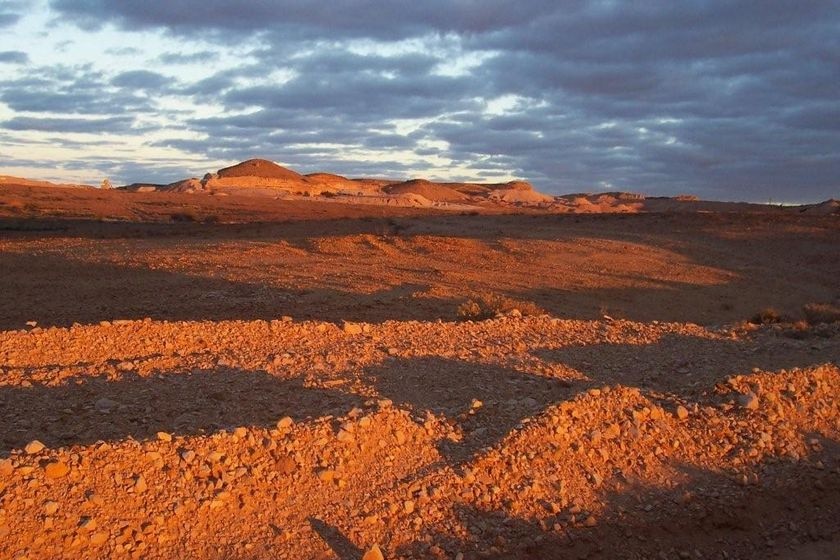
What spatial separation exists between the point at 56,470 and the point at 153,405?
175 centimetres

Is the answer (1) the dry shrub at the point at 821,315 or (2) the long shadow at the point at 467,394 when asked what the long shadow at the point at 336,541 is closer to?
(2) the long shadow at the point at 467,394

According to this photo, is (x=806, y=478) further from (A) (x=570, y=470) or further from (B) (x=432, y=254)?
(B) (x=432, y=254)

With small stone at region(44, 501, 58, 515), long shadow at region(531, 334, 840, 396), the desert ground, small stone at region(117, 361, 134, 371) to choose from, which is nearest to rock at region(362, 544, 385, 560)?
the desert ground

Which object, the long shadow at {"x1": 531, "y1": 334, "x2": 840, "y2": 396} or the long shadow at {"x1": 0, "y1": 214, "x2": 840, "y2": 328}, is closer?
the long shadow at {"x1": 531, "y1": 334, "x2": 840, "y2": 396}

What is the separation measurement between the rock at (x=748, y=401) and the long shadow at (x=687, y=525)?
87 cm

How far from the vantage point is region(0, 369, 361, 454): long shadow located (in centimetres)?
634

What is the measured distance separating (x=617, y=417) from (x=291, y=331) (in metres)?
4.49

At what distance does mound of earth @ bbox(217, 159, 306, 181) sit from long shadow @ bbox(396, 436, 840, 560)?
99.7 m

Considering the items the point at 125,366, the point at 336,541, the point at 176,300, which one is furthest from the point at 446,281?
the point at 336,541

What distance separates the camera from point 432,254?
2959 centimetres

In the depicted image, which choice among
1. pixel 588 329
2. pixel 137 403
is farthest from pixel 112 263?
pixel 137 403

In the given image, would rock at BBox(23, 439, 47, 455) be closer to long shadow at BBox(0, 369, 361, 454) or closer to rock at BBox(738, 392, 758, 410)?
long shadow at BBox(0, 369, 361, 454)

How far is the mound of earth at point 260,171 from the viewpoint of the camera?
106188 millimetres

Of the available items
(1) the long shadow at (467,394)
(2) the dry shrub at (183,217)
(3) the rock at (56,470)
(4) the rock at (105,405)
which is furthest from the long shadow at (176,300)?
(2) the dry shrub at (183,217)
